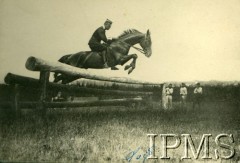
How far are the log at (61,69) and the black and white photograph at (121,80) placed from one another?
13 millimetres

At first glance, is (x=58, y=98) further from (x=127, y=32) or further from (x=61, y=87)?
(x=127, y=32)

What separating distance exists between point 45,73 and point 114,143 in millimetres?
1234

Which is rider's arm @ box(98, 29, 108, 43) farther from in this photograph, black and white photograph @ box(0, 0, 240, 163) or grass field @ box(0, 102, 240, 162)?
grass field @ box(0, 102, 240, 162)

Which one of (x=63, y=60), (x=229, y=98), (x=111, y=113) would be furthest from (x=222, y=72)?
(x=63, y=60)

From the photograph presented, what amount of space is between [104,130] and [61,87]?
2.52 feet

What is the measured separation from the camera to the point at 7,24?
18.7 ft

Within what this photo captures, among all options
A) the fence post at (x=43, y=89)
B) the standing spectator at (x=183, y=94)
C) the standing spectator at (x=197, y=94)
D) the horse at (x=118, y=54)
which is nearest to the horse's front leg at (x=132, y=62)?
the horse at (x=118, y=54)

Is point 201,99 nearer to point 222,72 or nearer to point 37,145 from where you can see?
point 222,72

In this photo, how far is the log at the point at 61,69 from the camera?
5609mm

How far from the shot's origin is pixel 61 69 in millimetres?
5637

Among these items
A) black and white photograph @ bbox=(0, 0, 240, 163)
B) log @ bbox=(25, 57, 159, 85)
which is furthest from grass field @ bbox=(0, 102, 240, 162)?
log @ bbox=(25, 57, 159, 85)

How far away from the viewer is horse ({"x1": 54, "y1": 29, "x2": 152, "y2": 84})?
18.7 feet

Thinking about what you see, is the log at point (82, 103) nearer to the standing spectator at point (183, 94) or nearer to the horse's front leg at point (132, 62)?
the horse's front leg at point (132, 62)

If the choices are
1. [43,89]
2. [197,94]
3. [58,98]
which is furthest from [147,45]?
[43,89]
